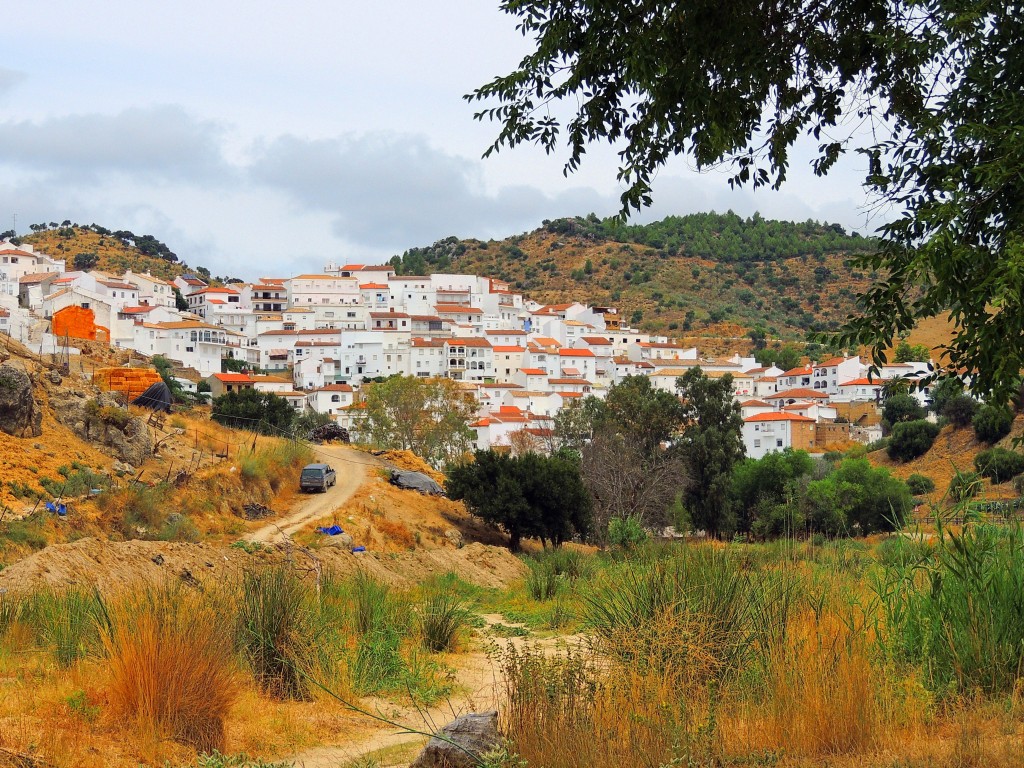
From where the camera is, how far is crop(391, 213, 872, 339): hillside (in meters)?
132

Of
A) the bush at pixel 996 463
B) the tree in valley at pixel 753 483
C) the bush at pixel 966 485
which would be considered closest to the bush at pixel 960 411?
the bush at pixel 996 463

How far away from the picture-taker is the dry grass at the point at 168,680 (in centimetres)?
627

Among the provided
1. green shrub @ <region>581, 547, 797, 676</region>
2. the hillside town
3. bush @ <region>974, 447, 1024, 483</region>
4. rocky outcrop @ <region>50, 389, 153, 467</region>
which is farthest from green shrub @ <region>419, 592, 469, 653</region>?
the hillside town

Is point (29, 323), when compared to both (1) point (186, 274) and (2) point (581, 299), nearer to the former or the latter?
(1) point (186, 274)

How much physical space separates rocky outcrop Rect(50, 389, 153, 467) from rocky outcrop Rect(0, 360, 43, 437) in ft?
5.98

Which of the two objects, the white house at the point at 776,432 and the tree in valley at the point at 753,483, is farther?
the white house at the point at 776,432

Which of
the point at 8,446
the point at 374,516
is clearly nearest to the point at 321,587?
the point at 8,446

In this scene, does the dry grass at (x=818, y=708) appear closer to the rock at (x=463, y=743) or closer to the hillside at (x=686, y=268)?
the rock at (x=463, y=743)

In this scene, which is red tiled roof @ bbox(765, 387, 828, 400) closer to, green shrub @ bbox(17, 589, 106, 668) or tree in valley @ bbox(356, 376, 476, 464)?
tree in valley @ bbox(356, 376, 476, 464)

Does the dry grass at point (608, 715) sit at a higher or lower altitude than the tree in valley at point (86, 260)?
lower

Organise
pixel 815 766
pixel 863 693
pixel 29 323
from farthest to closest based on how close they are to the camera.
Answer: pixel 29 323 < pixel 863 693 < pixel 815 766

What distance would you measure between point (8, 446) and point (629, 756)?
80.1 ft

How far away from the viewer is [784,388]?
104 meters

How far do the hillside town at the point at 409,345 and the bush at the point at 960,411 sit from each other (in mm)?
6384
